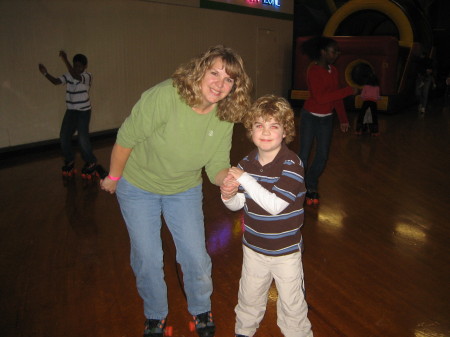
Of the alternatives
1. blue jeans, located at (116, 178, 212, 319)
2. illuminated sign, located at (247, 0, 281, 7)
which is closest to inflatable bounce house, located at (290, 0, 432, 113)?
illuminated sign, located at (247, 0, 281, 7)

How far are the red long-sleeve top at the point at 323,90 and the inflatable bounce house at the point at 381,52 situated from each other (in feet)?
22.6

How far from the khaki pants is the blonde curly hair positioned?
749 mm

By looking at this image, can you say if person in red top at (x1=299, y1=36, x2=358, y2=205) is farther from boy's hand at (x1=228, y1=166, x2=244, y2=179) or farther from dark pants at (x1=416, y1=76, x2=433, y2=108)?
dark pants at (x1=416, y1=76, x2=433, y2=108)

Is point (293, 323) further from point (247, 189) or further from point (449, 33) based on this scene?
point (449, 33)

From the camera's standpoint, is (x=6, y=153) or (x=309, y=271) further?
(x=6, y=153)

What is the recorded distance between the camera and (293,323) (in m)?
2.05

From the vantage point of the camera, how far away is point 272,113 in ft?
6.21

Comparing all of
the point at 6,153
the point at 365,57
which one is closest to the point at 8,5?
the point at 6,153

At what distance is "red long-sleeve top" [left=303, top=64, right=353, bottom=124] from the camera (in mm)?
3801

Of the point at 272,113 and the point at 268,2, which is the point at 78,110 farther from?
the point at 268,2

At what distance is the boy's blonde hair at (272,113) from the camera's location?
1.90 metres

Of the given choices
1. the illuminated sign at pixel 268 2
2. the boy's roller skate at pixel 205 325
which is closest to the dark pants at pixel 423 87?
the illuminated sign at pixel 268 2

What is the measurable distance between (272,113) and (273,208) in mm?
470

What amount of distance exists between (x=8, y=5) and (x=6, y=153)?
7.81ft
